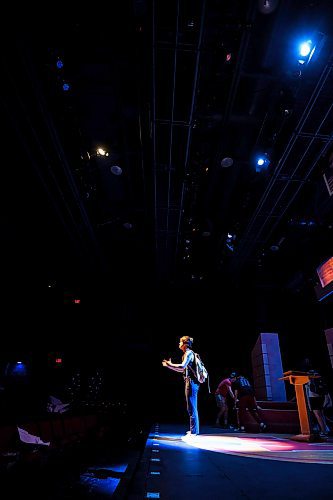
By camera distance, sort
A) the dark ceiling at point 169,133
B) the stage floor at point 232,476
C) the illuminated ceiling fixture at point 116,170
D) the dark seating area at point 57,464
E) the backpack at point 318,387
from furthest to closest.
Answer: the illuminated ceiling fixture at point 116,170 < the backpack at point 318,387 < the dark ceiling at point 169,133 < the dark seating area at point 57,464 < the stage floor at point 232,476

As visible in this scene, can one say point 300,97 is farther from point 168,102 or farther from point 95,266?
point 95,266

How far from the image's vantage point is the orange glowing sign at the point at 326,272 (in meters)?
7.09

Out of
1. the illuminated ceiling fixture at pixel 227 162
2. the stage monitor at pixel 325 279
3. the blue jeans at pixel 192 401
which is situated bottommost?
the blue jeans at pixel 192 401

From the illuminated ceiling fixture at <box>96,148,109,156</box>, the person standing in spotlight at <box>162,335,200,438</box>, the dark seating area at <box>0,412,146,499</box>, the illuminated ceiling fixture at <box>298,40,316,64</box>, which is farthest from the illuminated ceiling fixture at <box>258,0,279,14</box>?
the dark seating area at <box>0,412,146,499</box>

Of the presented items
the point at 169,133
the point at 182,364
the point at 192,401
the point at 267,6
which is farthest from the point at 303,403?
the point at 267,6

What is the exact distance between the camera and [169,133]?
504 cm

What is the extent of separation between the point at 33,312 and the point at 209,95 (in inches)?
297

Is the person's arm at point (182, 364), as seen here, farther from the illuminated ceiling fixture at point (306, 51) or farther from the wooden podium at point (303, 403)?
the illuminated ceiling fixture at point (306, 51)

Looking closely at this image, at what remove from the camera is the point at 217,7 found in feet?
12.9

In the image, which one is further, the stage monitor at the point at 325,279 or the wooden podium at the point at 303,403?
the stage monitor at the point at 325,279

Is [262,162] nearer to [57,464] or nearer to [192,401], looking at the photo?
[192,401]

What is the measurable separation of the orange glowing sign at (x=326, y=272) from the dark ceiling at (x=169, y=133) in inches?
31.4

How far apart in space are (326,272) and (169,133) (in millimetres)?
5146

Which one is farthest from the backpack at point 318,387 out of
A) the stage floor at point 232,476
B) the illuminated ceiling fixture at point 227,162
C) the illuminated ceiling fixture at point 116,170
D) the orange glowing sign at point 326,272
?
the illuminated ceiling fixture at point 116,170
